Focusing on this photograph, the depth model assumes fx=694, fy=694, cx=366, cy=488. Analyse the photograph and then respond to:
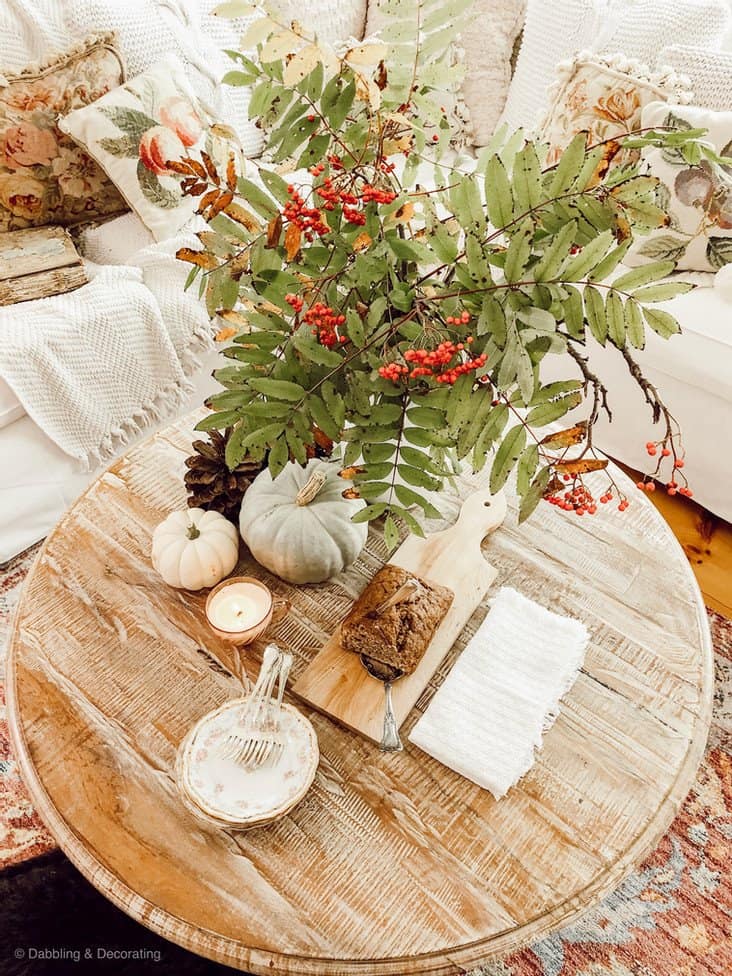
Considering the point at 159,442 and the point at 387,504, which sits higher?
the point at 387,504

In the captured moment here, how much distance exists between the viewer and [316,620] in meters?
0.95

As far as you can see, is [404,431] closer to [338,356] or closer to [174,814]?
[338,356]

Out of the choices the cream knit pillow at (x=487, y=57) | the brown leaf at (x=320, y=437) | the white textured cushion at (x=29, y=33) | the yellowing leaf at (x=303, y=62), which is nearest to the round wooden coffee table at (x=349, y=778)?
the brown leaf at (x=320, y=437)

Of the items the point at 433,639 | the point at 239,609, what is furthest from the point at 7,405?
the point at 433,639

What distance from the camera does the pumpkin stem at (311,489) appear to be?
3.05 ft

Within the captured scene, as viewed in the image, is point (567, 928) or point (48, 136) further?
point (48, 136)

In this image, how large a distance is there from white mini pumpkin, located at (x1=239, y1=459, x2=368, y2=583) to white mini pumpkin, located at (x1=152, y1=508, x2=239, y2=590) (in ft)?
0.11

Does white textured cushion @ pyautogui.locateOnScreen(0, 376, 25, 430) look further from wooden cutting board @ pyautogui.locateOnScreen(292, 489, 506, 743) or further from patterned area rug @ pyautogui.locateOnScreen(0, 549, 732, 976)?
wooden cutting board @ pyautogui.locateOnScreen(292, 489, 506, 743)

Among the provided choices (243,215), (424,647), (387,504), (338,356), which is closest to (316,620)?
(424,647)

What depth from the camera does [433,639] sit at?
917 millimetres

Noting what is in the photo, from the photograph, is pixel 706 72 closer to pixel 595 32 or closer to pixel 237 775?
pixel 595 32

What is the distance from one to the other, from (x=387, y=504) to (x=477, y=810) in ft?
1.19

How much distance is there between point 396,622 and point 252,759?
0.24 meters

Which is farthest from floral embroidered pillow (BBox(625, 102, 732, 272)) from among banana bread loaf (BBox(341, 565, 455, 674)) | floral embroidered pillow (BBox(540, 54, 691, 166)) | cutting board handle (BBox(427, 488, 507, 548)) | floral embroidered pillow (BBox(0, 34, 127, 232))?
floral embroidered pillow (BBox(0, 34, 127, 232))
